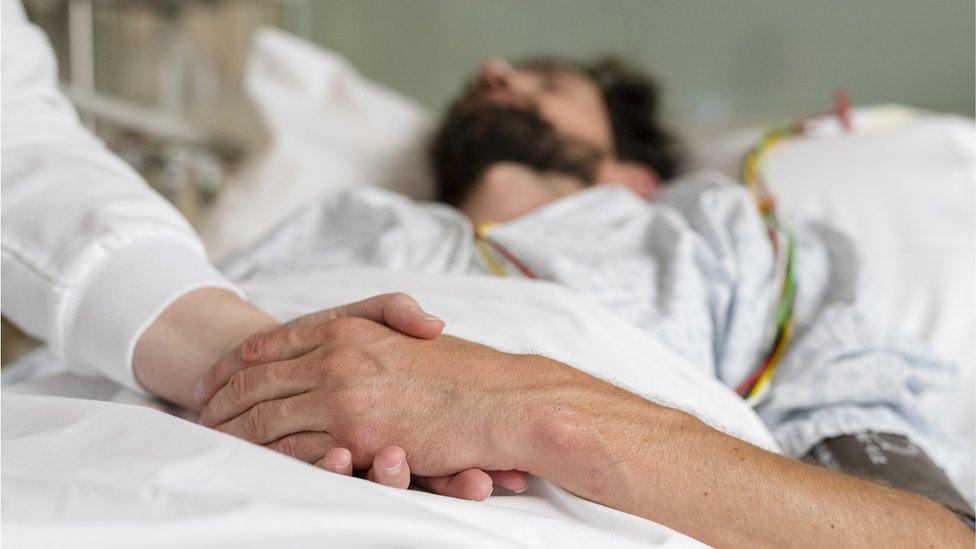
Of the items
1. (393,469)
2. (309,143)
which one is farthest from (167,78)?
(393,469)

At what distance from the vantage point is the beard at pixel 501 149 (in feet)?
4.57

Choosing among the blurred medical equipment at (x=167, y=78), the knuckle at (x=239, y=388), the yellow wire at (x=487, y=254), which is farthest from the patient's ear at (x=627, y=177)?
the knuckle at (x=239, y=388)

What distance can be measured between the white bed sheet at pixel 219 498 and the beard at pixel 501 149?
0.76 metres

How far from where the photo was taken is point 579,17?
1.90m

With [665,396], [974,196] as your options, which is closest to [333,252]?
[665,396]

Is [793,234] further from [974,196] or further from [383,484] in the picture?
[383,484]

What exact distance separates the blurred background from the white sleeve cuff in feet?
2.89

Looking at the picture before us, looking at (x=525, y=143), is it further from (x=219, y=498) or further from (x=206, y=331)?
(x=219, y=498)

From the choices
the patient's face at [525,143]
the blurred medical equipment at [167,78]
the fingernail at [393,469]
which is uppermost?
the fingernail at [393,469]

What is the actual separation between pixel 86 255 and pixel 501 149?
0.82m

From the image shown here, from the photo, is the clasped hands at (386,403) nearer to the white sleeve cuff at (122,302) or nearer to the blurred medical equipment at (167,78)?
the white sleeve cuff at (122,302)

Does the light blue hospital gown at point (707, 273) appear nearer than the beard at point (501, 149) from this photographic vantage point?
Yes

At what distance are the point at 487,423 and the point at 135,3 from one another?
1.68 metres

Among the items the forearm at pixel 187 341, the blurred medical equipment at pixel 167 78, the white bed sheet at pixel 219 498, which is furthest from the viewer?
the blurred medical equipment at pixel 167 78
